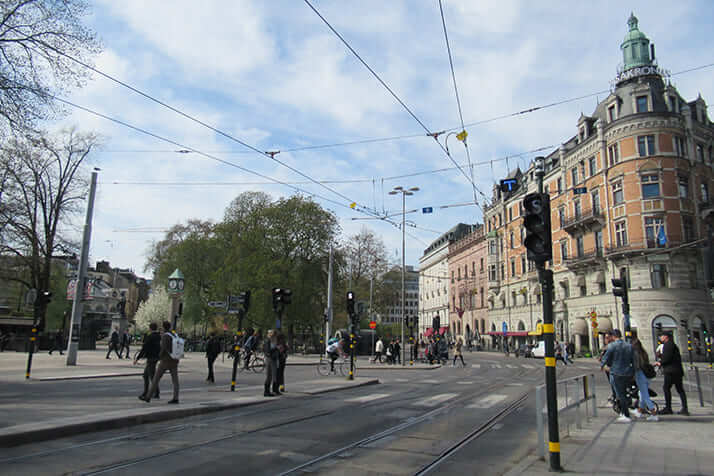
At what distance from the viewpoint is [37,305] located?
17.8 m

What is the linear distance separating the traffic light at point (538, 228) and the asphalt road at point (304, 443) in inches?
110

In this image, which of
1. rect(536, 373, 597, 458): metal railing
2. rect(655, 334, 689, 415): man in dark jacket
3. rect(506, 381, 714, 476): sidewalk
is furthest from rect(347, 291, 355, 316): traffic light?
rect(655, 334, 689, 415): man in dark jacket

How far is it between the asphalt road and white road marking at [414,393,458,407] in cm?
21

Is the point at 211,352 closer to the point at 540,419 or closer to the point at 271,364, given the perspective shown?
the point at 271,364

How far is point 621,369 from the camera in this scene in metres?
9.80

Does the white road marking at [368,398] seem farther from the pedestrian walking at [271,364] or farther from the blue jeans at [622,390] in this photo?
the blue jeans at [622,390]

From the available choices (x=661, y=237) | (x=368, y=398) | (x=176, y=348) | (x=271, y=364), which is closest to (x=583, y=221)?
(x=661, y=237)

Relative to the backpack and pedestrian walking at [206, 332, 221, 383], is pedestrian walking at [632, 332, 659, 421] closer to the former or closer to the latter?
the backpack

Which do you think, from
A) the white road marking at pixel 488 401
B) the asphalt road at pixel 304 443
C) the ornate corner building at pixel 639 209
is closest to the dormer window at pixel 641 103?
the ornate corner building at pixel 639 209

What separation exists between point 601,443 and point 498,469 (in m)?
2.28

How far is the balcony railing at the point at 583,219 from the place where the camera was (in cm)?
4319

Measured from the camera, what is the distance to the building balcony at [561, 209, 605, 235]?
1702 inches

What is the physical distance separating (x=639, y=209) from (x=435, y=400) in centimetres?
3290

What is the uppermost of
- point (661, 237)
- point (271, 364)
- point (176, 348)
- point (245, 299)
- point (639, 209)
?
point (639, 209)
